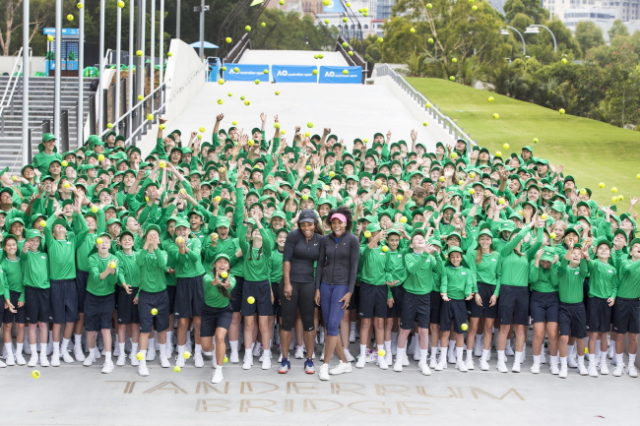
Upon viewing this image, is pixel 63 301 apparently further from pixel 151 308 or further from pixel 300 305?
pixel 300 305

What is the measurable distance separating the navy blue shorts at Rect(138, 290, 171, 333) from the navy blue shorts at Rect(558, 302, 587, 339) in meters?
4.63

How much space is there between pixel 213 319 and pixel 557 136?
106 feet

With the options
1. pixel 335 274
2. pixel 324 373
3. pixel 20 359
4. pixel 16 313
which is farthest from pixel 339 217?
pixel 20 359

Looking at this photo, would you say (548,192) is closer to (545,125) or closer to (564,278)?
(564,278)

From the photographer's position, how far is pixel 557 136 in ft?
139

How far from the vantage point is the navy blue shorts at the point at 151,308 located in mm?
12094

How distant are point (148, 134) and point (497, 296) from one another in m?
17.1

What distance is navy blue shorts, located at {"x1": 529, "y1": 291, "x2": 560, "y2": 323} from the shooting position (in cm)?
1249

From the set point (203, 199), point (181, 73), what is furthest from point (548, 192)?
point (181, 73)

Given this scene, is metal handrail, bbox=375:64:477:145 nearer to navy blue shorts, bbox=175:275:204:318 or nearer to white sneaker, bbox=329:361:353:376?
white sneaker, bbox=329:361:353:376

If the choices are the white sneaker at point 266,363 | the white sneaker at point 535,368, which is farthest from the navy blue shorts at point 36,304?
the white sneaker at point 535,368

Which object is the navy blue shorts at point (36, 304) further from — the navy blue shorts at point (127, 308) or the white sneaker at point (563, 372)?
the white sneaker at point (563, 372)

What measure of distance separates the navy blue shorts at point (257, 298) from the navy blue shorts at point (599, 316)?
3.80m

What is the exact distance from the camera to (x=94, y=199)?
13797mm
